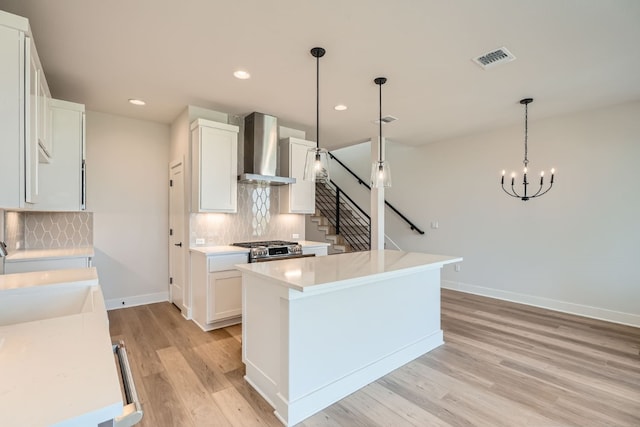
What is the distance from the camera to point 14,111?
4.82 feet

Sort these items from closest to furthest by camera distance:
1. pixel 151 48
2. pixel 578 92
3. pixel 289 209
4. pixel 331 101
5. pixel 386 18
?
pixel 386 18, pixel 151 48, pixel 578 92, pixel 331 101, pixel 289 209

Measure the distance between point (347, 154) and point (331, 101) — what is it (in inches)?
147

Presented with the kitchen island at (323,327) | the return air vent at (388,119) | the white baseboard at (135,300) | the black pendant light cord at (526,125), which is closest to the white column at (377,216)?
the return air vent at (388,119)

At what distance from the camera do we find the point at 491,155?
4797 millimetres

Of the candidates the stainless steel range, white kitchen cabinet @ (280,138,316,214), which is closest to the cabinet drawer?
the stainless steel range

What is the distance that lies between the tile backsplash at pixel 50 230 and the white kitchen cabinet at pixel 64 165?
2.20 ft

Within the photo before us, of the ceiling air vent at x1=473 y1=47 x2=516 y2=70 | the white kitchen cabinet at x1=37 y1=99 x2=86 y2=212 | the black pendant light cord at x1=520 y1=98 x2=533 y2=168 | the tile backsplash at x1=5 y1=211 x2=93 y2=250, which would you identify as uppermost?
the ceiling air vent at x1=473 y1=47 x2=516 y2=70

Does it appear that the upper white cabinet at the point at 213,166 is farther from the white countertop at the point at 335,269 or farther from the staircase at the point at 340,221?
the staircase at the point at 340,221

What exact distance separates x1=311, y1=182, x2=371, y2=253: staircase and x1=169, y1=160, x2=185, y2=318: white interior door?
265cm

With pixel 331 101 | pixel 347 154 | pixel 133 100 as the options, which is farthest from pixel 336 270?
pixel 347 154

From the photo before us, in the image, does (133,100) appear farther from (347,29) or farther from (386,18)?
(386,18)

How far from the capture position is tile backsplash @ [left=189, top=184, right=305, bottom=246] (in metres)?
3.89

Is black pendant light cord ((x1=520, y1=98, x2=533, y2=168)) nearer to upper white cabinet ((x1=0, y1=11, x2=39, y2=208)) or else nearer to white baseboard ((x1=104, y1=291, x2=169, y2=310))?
upper white cabinet ((x1=0, y1=11, x2=39, y2=208))

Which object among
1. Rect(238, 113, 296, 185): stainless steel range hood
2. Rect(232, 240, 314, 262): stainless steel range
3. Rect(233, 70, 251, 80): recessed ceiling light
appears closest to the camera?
Rect(233, 70, 251, 80): recessed ceiling light
